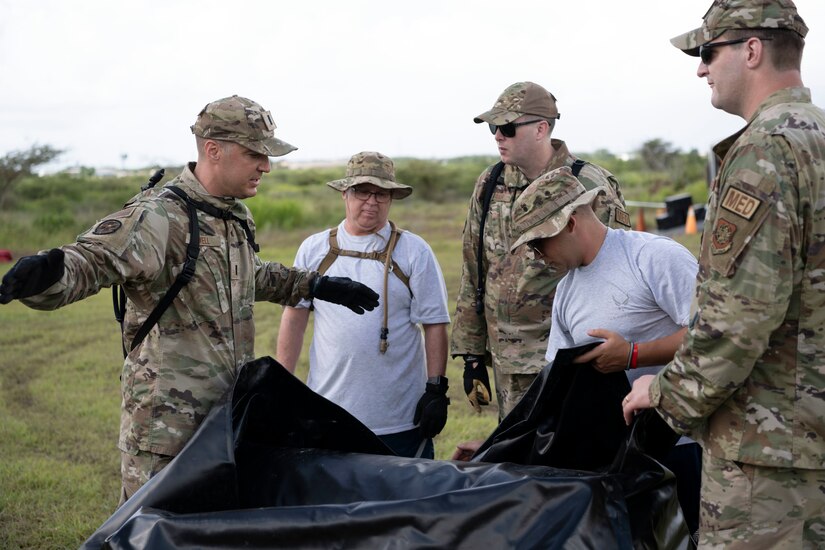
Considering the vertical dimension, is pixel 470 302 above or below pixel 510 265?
below

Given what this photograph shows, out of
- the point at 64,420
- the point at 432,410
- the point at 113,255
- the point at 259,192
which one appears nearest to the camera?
the point at 113,255

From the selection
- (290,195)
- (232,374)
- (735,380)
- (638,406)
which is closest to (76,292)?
(232,374)

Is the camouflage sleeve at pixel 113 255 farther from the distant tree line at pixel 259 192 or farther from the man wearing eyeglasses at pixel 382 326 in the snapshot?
the distant tree line at pixel 259 192

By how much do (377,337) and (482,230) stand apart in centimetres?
67

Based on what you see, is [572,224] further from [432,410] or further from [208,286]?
[432,410]

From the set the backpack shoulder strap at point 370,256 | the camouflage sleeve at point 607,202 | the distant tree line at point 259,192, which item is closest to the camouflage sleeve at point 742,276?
the camouflage sleeve at point 607,202

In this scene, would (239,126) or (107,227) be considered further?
(239,126)

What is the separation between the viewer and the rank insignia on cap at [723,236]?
2121 millimetres

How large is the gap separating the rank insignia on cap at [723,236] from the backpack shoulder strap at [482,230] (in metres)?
2.05

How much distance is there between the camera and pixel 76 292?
2570 mm

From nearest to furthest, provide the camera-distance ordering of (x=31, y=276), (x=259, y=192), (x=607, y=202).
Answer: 1. (x=31, y=276)
2. (x=607, y=202)
3. (x=259, y=192)

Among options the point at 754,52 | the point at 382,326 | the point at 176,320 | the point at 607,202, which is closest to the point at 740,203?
the point at 754,52

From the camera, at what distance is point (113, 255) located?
2.73 metres

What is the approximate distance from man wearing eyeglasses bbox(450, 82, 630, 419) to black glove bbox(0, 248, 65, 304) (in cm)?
201
